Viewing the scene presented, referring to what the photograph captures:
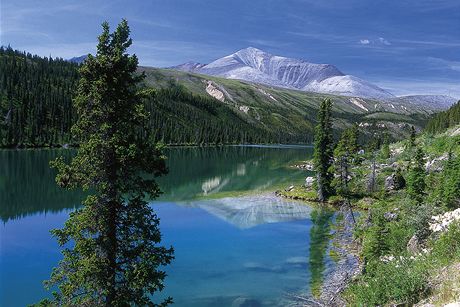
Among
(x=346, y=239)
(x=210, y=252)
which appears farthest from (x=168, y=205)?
(x=346, y=239)

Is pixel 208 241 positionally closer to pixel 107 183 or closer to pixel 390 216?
pixel 390 216

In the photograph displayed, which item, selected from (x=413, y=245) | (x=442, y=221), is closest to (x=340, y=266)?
(x=413, y=245)

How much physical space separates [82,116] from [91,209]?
4249 millimetres

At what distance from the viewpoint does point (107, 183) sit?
1838 centimetres

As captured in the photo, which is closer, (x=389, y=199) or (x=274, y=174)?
(x=389, y=199)

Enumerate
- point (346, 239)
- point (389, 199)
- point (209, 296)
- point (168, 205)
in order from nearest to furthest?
point (209, 296)
point (346, 239)
point (389, 199)
point (168, 205)

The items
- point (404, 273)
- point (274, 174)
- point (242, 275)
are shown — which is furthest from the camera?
point (274, 174)

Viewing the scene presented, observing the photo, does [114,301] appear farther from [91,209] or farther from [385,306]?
[385,306]

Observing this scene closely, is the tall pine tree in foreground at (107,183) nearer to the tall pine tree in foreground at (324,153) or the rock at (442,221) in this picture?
the rock at (442,221)

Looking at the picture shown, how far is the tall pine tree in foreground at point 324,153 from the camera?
76375 millimetres

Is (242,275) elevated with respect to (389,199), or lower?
lower

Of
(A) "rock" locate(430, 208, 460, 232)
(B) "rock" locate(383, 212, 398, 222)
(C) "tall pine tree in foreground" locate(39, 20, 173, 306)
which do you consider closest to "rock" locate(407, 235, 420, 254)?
(A) "rock" locate(430, 208, 460, 232)

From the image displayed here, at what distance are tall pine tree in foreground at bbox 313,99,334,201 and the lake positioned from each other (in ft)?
21.2

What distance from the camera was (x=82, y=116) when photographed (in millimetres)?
18391
